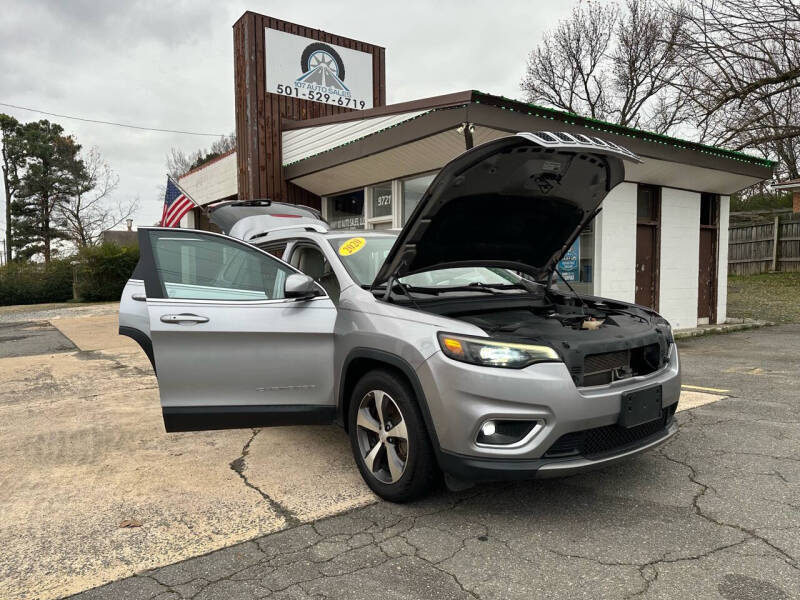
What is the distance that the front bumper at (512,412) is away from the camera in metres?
2.79

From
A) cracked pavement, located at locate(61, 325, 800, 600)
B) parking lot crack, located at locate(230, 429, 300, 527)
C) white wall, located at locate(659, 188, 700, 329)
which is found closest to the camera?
cracked pavement, located at locate(61, 325, 800, 600)

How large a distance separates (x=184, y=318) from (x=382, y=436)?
1.45m

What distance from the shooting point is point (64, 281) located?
2314 cm

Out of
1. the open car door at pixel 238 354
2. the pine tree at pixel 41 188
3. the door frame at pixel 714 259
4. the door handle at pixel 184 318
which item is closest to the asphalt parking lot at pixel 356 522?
the open car door at pixel 238 354

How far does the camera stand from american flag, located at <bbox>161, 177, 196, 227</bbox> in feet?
34.8

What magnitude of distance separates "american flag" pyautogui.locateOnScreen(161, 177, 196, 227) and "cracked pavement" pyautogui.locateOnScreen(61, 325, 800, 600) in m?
7.81

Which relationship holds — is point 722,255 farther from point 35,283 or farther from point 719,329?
point 35,283

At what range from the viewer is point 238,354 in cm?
357

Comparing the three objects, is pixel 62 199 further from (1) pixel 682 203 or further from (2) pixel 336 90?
(1) pixel 682 203

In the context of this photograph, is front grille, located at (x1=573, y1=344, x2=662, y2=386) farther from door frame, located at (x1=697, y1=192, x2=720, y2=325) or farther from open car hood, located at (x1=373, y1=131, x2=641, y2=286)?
door frame, located at (x1=697, y1=192, x2=720, y2=325)

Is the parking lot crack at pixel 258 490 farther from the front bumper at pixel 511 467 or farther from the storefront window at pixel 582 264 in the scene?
the storefront window at pixel 582 264

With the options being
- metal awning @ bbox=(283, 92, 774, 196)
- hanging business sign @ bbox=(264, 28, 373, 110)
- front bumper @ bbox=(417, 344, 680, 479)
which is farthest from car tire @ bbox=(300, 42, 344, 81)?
front bumper @ bbox=(417, 344, 680, 479)

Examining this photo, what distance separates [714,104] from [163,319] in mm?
18015

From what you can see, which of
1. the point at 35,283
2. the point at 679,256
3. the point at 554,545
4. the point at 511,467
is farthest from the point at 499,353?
the point at 35,283
